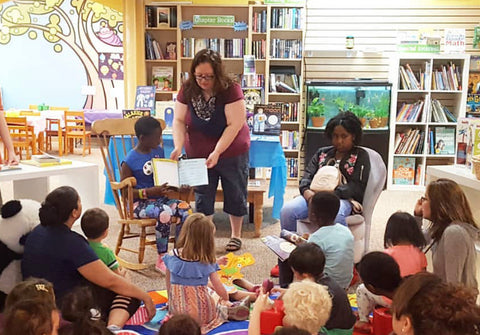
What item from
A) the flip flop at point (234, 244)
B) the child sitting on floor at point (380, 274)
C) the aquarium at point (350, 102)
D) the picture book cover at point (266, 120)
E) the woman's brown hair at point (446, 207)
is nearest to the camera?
the child sitting on floor at point (380, 274)

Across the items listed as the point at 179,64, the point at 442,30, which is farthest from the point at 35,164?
the point at 442,30

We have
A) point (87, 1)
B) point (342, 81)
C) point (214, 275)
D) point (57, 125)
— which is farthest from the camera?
point (87, 1)

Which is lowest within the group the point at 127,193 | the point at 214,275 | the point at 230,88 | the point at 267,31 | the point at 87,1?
the point at 214,275

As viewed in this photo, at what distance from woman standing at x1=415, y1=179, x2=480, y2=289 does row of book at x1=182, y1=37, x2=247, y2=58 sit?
176 inches

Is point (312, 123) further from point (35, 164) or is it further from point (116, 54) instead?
point (116, 54)

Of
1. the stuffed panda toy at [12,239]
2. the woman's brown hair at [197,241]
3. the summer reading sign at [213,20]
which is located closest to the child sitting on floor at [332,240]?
the woman's brown hair at [197,241]

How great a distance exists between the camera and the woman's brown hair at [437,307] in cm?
146

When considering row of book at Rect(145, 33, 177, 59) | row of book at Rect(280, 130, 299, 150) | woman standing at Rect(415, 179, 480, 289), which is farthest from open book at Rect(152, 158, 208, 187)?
row of book at Rect(145, 33, 177, 59)

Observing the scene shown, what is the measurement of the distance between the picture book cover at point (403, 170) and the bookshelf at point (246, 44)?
1.26 meters

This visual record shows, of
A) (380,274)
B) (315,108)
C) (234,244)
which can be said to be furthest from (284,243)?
(315,108)

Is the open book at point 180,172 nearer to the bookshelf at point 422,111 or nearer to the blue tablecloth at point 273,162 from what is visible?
the blue tablecloth at point 273,162

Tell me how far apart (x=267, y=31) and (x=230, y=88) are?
3.20 m

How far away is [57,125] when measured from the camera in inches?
374

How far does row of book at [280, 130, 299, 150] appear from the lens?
6754 mm
